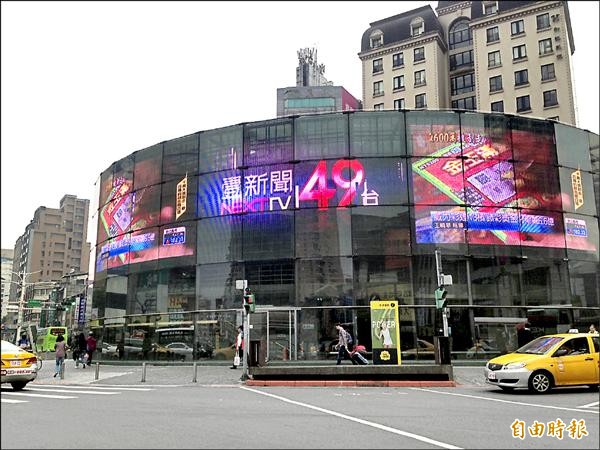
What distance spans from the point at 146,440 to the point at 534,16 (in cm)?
5875

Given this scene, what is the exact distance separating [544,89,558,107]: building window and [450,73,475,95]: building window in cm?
1012

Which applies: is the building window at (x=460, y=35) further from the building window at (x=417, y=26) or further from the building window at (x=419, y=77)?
the building window at (x=419, y=77)

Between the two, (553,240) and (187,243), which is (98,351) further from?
(553,240)

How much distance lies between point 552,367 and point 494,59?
49.7m

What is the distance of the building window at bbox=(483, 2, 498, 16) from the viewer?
58.8 metres

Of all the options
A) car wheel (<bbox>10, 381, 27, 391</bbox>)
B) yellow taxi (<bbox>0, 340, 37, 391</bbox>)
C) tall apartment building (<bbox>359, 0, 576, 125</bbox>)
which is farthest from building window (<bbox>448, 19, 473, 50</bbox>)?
car wheel (<bbox>10, 381, 27, 391</bbox>)

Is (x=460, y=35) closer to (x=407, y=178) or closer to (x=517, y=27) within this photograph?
(x=517, y=27)

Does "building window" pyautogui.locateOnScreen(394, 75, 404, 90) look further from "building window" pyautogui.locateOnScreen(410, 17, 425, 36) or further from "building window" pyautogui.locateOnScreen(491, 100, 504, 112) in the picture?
"building window" pyautogui.locateOnScreen(491, 100, 504, 112)

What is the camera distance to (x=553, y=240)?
26500 millimetres

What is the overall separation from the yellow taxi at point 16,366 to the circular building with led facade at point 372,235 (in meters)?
11.1

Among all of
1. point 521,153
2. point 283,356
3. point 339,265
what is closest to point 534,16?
point 521,153

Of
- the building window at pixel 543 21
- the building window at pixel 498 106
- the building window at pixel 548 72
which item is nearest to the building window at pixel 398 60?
the building window at pixel 498 106

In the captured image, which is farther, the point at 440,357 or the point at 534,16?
the point at 534,16

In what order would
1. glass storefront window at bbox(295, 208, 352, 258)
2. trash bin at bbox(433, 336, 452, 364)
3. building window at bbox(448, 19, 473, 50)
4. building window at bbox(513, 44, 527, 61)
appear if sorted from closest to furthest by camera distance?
trash bin at bbox(433, 336, 452, 364)
glass storefront window at bbox(295, 208, 352, 258)
building window at bbox(513, 44, 527, 61)
building window at bbox(448, 19, 473, 50)
